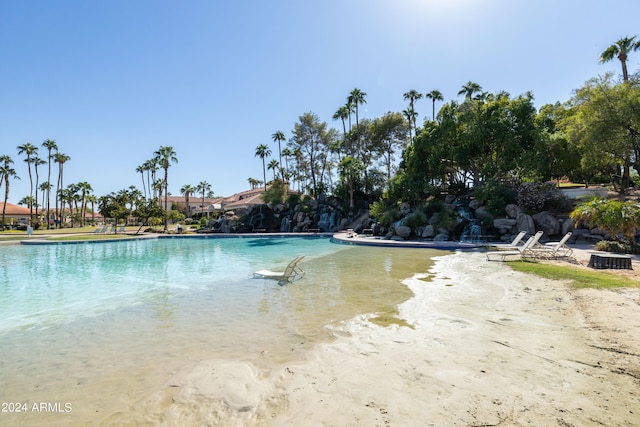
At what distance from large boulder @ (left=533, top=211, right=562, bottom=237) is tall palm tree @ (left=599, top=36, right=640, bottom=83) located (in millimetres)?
16888

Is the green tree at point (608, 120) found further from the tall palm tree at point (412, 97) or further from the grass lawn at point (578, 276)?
the tall palm tree at point (412, 97)

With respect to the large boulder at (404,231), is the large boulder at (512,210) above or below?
above

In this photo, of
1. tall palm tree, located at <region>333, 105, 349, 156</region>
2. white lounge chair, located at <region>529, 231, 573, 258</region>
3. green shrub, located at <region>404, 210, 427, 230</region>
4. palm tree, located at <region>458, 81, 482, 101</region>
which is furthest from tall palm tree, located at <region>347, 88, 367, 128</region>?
white lounge chair, located at <region>529, 231, 573, 258</region>

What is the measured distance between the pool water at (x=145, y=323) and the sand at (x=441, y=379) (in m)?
0.47

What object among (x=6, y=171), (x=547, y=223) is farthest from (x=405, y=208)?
(x=6, y=171)

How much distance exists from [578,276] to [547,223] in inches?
523

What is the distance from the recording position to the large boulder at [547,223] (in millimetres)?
19688

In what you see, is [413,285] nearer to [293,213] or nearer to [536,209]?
[536,209]

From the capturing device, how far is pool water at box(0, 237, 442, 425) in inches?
157

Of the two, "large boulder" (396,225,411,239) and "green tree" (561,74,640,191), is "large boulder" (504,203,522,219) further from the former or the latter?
"large boulder" (396,225,411,239)

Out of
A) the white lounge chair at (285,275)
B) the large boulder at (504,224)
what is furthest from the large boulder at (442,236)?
the white lounge chair at (285,275)

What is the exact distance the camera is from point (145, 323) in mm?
6457

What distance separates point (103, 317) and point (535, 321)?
28.8ft

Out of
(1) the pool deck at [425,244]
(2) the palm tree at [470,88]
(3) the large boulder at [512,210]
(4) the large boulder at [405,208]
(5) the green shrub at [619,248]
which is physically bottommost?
(1) the pool deck at [425,244]
